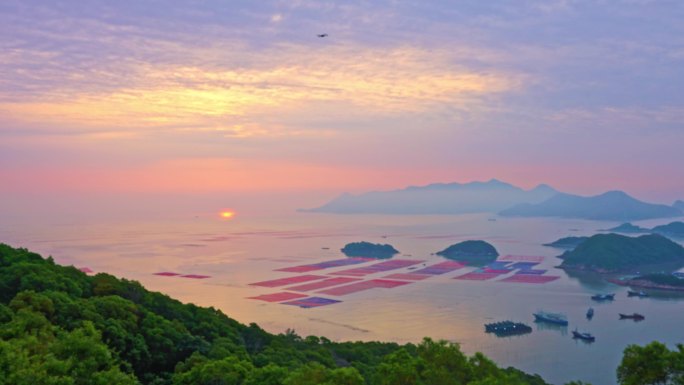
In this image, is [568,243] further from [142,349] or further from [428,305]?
[142,349]

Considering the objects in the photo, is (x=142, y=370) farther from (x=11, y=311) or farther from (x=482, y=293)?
(x=482, y=293)

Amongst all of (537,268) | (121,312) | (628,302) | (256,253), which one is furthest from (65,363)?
(256,253)

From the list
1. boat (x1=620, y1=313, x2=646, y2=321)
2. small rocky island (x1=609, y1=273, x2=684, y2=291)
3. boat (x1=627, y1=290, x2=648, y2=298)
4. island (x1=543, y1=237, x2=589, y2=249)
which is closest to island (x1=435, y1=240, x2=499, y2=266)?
island (x1=543, y1=237, x2=589, y2=249)

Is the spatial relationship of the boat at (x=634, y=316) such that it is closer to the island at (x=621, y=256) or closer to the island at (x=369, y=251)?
the island at (x=621, y=256)

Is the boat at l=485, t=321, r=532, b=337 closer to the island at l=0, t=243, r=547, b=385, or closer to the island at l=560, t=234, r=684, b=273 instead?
the island at l=0, t=243, r=547, b=385

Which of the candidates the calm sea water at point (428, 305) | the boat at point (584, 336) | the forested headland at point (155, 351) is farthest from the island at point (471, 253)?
the forested headland at point (155, 351)

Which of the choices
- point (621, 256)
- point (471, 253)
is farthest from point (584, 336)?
point (471, 253)
